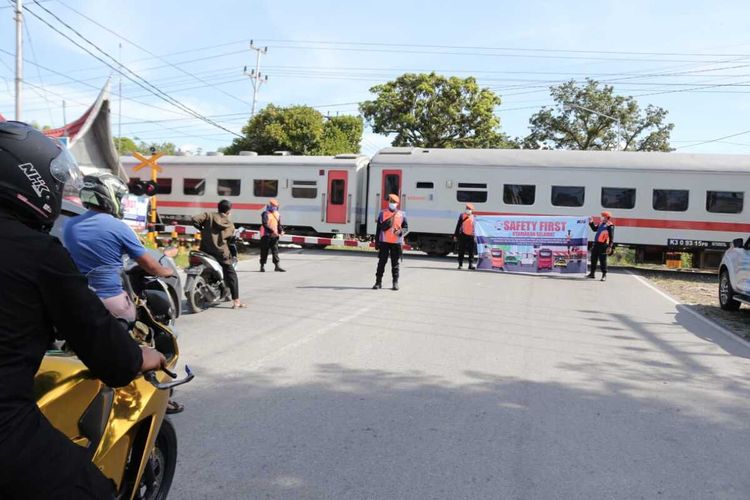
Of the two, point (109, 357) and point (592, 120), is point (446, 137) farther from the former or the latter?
point (109, 357)

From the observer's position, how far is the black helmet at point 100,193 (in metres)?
4.43

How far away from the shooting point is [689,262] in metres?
19.0

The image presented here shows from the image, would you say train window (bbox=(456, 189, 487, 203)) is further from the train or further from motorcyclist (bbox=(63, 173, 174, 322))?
motorcyclist (bbox=(63, 173, 174, 322))

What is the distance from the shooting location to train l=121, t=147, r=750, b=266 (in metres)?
17.5

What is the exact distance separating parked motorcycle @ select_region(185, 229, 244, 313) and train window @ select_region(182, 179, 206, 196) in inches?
535

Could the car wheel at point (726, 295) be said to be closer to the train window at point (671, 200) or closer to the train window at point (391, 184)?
the train window at point (671, 200)

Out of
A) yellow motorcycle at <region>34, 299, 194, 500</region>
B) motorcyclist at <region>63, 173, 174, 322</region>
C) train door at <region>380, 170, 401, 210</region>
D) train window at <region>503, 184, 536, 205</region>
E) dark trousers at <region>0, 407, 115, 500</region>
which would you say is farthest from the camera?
train door at <region>380, 170, 401, 210</region>

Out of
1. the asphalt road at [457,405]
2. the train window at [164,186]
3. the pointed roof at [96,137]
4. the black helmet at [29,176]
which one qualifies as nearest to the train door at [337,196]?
the train window at [164,186]

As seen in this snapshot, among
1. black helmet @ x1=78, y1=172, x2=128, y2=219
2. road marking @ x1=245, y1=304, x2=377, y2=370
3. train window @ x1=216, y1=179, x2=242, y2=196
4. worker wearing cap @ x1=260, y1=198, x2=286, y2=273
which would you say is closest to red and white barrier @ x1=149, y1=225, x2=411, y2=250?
train window @ x1=216, y1=179, x2=242, y2=196

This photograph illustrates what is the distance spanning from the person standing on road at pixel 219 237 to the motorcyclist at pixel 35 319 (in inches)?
273

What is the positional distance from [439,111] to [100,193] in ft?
114

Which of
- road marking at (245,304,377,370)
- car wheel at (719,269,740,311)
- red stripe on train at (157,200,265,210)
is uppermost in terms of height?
red stripe on train at (157,200,265,210)

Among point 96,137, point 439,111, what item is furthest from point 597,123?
point 96,137

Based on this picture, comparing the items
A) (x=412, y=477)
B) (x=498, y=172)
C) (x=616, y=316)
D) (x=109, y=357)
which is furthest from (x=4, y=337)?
(x=498, y=172)
